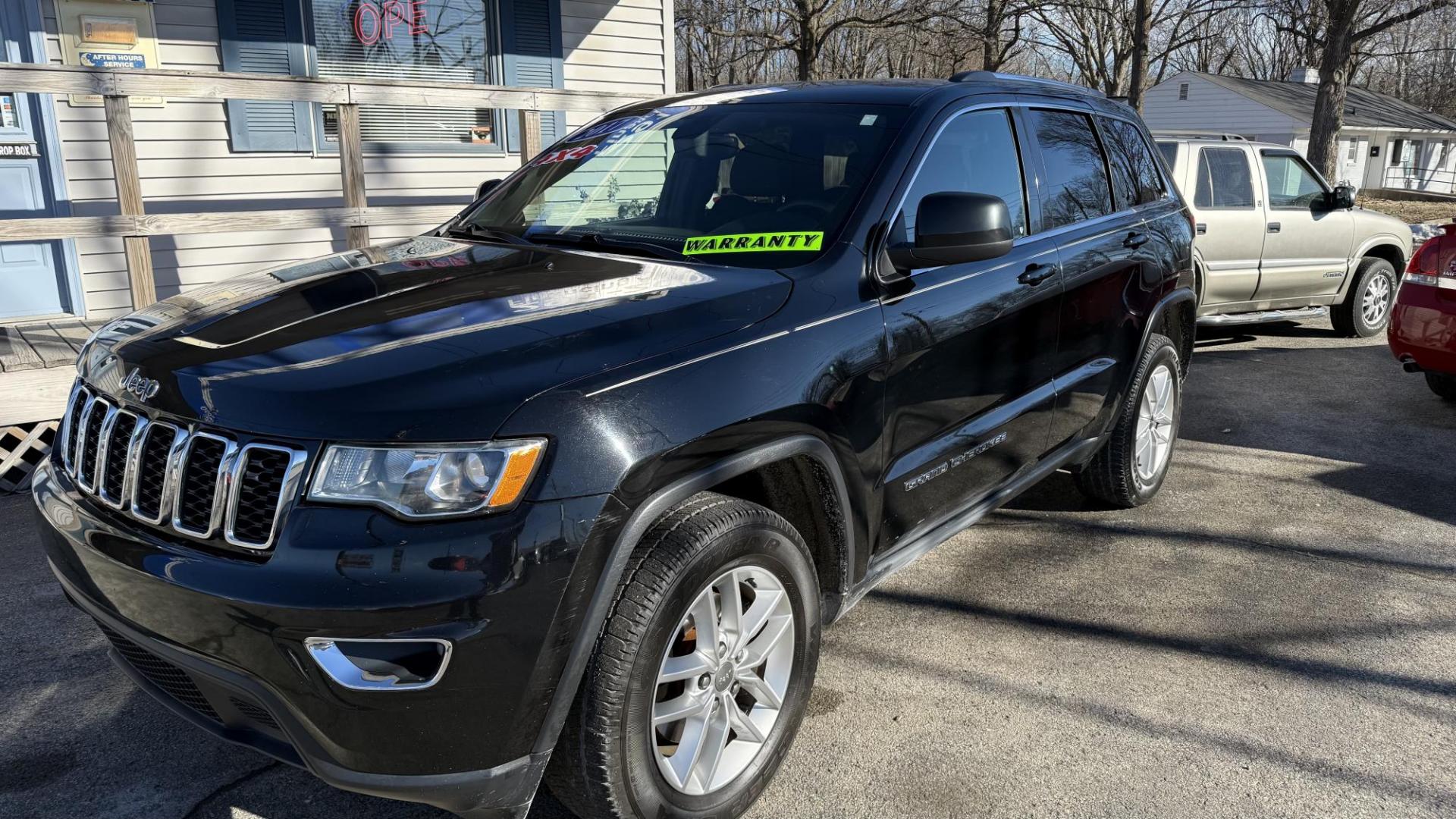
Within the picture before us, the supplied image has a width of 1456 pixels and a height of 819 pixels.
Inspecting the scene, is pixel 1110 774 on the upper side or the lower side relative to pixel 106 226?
lower

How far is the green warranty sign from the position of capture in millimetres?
2973

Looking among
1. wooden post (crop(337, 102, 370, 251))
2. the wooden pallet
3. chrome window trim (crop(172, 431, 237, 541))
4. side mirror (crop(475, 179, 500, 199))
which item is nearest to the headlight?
chrome window trim (crop(172, 431, 237, 541))

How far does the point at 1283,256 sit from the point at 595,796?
8.33m

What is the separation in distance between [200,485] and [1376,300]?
10.2 m

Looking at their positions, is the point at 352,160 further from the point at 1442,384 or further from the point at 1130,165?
the point at 1442,384

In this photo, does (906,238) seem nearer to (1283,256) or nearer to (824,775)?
(824,775)

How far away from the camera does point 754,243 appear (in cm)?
303

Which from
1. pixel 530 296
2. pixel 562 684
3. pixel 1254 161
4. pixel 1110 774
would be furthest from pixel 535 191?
pixel 1254 161

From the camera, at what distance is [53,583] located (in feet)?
13.5

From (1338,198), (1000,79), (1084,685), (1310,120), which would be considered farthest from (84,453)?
(1310,120)

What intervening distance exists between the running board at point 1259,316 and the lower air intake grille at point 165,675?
25.3ft

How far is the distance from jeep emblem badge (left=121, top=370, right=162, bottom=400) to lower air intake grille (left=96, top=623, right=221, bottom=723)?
53 cm

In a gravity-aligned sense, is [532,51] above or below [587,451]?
above

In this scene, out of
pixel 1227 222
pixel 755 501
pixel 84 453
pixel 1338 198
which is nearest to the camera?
pixel 84 453
